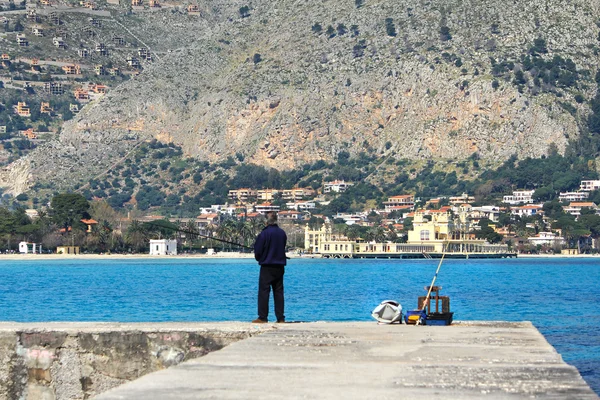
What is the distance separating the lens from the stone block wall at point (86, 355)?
612 inches

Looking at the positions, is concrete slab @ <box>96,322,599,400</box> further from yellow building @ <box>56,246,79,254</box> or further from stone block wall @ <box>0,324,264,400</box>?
yellow building @ <box>56,246,79,254</box>

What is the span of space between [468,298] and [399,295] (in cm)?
417

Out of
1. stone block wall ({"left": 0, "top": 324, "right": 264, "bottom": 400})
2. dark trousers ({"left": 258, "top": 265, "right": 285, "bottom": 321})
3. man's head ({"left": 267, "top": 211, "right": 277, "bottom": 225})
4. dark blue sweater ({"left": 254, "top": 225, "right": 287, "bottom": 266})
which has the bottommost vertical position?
stone block wall ({"left": 0, "top": 324, "right": 264, "bottom": 400})

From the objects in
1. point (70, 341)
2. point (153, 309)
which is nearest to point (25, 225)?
point (153, 309)

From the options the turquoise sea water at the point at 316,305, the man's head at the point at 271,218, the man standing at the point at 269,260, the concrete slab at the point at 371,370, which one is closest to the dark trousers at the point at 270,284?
the man standing at the point at 269,260

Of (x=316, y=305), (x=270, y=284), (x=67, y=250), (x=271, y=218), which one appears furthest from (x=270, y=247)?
(x=67, y=250)

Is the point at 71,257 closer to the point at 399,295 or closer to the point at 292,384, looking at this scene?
the point at 399,295

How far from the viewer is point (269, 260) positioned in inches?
689

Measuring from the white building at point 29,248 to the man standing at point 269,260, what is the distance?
16696 cm

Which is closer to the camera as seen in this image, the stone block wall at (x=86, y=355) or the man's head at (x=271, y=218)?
the stone block wall at (x=86, y=355)

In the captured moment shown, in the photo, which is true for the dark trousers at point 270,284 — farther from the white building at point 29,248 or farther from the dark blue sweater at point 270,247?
the white building at point 29,248

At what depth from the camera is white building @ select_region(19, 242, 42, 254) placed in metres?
181

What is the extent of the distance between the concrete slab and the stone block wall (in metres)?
0.92

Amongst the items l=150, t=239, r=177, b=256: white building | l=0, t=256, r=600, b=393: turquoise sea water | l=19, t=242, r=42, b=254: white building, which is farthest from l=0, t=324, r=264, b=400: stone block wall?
l=150, t=239, r=177, b=256: white building
